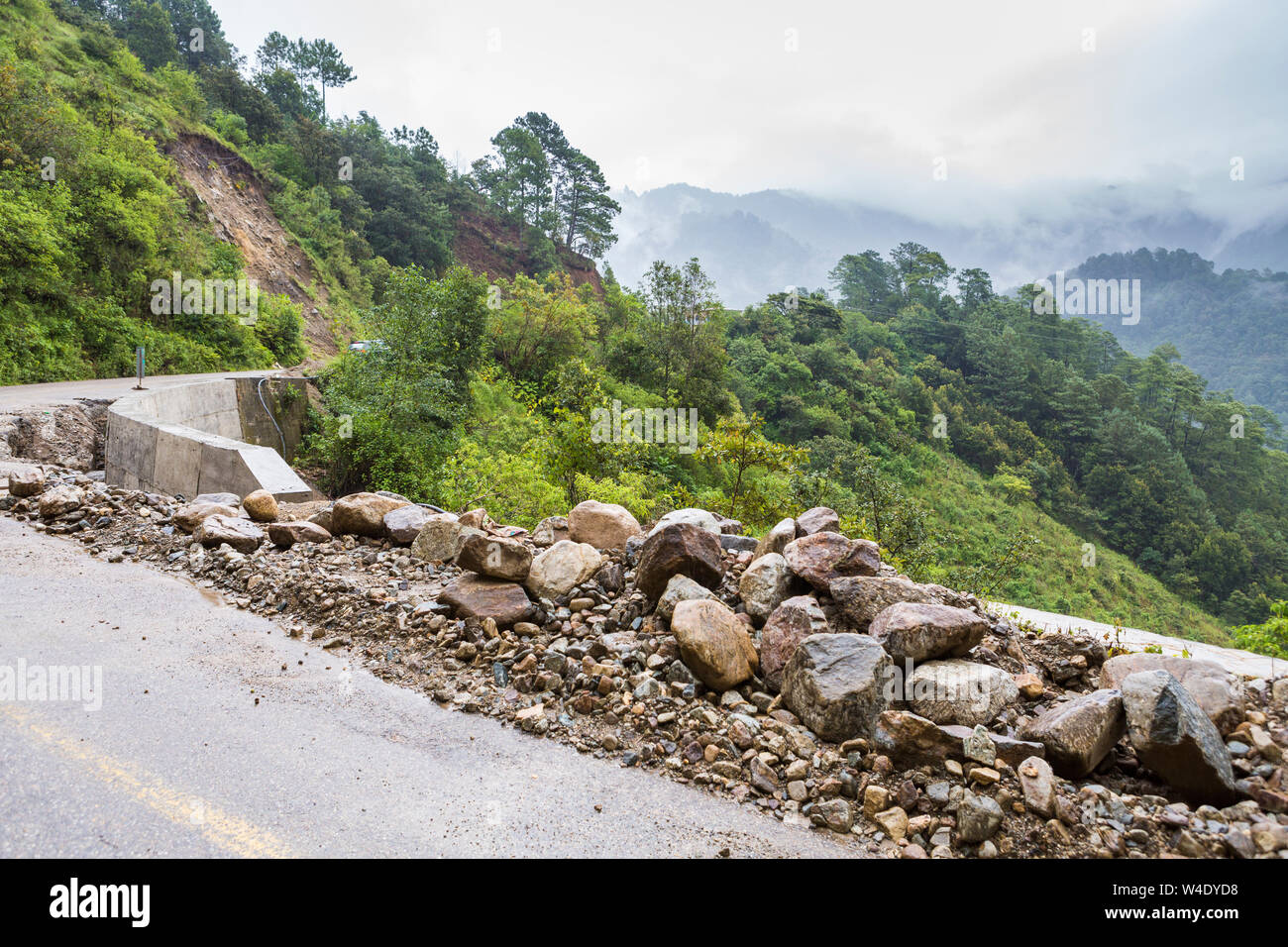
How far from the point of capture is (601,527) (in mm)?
5328

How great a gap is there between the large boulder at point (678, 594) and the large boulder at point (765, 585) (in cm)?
27

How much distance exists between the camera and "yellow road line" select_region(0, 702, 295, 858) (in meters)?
2.25

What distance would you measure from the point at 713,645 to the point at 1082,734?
178 cm

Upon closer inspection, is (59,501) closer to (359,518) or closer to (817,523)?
(359,518)

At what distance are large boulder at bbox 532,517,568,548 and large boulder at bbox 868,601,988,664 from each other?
2954 mm

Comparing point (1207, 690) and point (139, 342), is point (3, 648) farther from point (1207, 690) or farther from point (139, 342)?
point (139, 342)

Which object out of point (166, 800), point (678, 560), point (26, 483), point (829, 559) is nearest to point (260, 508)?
point (26, 483)

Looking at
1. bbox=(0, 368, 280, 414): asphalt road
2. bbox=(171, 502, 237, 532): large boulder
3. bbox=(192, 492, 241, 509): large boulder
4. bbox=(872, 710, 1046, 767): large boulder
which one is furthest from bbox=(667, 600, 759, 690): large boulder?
bbox=(0, 368, 280, 414): asphalt road

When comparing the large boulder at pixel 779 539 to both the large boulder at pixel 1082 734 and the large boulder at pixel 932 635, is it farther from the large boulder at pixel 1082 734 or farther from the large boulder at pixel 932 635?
the large boulder at pixel 1082 734

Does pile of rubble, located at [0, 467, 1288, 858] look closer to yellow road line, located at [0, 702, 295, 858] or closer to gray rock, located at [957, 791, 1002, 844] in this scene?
gray rock, located at [957, 791, 1002, 844]
